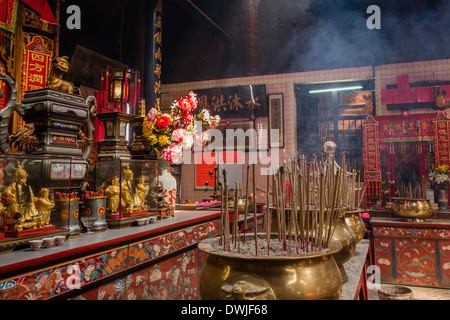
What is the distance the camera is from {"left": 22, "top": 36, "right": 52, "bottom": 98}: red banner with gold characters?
365 centimetres

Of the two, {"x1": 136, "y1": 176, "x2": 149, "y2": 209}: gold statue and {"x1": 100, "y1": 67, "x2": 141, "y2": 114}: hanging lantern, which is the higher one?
{"x1": 100, "y1": 67, "x2": 141, "y2": 114}: hanging lantern

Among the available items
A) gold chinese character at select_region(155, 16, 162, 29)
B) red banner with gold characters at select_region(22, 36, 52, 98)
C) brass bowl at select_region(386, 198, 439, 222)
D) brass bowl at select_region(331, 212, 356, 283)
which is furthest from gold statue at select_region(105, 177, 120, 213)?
gold chinese character at select_region(155, 16, 162, 29)

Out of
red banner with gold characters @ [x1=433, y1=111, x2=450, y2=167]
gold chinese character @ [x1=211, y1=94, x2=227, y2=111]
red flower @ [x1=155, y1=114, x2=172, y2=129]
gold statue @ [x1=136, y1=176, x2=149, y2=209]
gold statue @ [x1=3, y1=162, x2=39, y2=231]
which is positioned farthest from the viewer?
gold chinese character @ [x1=211, y1=94, x2=227, y2=111]

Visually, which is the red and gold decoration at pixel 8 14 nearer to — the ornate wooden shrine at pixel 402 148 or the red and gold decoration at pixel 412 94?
the ornate wooden shrine at pixel 402 148

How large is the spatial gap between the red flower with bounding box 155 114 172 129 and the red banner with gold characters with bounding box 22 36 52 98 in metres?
2.27

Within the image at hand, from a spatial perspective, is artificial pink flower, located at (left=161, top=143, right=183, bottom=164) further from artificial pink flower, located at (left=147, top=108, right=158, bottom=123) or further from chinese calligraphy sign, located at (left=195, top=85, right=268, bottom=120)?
chinese calligraphy sign, located at (left=195, top=85, right=268, bottom=120)

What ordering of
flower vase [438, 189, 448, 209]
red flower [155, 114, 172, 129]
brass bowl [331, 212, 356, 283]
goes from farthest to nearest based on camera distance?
flower vase [438, 189, 448, 209] < red flower [155, 114, 172, 129] < brass bowl [331, 212, 356, 283]

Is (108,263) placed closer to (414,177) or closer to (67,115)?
(67,115)

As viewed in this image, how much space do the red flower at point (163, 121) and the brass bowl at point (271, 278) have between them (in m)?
1.70

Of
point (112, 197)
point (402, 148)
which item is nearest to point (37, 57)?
point (112, 197)

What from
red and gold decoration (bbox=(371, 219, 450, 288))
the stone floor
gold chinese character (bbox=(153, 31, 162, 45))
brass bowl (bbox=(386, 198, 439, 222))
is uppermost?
gold chinese character (bbox=(153, 31, 162, 45))

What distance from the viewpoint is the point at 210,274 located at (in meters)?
0.74

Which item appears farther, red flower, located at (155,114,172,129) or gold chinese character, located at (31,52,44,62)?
gold chinese character, located at (31,52,44,62)

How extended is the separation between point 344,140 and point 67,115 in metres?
6.03
